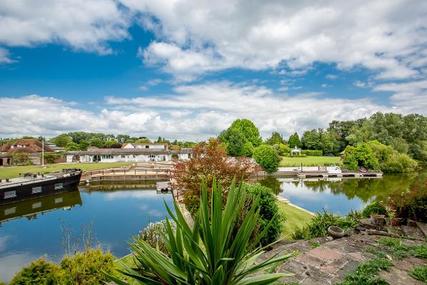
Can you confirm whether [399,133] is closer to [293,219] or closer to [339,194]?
[339,194]

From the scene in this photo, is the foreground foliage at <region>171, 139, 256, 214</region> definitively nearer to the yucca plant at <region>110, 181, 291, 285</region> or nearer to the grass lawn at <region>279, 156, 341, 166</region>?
the yucca plant at <region>110, 181, 291, 285</region>

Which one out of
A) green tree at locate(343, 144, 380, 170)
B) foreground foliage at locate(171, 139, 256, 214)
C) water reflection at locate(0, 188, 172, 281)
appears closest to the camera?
foreground foliage at locate(171, 139, 256, 214)

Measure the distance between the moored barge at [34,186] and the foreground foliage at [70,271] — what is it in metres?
21.7

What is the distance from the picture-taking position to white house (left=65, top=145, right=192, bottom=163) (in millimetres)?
→ 55594

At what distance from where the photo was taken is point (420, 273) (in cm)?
482

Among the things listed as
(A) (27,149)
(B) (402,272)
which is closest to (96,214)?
(B) (402,272)

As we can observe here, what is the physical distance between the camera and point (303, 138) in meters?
72.9

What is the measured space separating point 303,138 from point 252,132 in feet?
74.3

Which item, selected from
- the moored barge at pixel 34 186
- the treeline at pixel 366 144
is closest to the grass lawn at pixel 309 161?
the treeline at pixel 366 144

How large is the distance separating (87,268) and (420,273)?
606cm

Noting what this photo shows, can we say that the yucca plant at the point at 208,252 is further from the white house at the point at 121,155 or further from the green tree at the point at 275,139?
the green tree at the point at 275,139

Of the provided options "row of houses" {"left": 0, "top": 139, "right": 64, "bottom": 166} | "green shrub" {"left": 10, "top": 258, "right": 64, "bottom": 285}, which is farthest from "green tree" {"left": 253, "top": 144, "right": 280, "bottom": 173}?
"row of houses" {"left": 0, "top": 139, "right": 64, "bottom": 166}

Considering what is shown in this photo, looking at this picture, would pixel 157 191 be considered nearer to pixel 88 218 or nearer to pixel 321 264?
pixel 88 218

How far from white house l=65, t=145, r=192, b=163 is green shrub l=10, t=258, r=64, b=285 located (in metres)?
50.6
